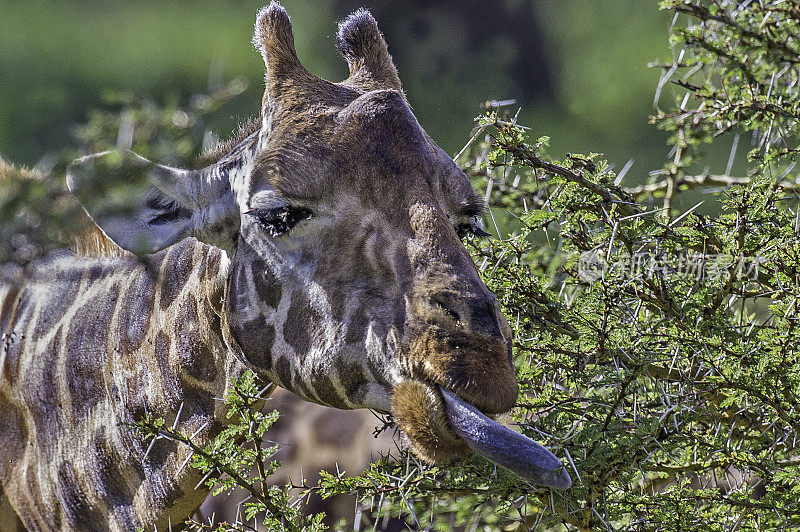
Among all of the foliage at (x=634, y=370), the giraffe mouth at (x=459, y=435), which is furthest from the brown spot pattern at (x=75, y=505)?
the giraffe mouth at (x=459, y=435)

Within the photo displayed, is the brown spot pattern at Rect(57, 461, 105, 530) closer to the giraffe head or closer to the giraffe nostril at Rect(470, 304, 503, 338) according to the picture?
the giraffe head

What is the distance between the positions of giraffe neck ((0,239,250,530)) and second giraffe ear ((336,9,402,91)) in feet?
1.89

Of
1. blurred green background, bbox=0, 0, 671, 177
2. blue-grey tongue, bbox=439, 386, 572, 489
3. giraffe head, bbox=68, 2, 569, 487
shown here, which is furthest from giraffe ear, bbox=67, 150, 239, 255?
blurred green background, bbox=0, 0, 671, 177

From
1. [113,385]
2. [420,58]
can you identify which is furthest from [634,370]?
[420,58]

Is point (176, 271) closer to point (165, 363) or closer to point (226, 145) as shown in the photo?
point (165, 363)

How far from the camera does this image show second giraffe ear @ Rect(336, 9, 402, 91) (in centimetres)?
227

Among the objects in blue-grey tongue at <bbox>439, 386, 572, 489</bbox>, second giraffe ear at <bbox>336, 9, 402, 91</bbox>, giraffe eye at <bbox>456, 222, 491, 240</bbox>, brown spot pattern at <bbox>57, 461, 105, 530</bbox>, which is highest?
second giraffe ear at <bbox>336, 9, 402, 91</bbox>

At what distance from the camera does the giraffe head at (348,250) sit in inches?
65.2

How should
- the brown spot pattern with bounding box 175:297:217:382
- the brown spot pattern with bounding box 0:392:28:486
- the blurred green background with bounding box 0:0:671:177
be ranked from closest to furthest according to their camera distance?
the brown spot pattern with bounding box 175:297:217:382, the brown spot pattern with bounding box 0:392:28:486, the blurred green background with bounding box 0:0:671:177

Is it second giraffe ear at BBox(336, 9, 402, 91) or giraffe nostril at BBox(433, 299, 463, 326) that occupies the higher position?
second giraffe ear at BBox(336, 9, 402, 91)

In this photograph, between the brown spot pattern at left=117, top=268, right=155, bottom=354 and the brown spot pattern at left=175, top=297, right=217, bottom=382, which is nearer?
the brown spot pattern at left=175, top=297, right=217, bottom=382

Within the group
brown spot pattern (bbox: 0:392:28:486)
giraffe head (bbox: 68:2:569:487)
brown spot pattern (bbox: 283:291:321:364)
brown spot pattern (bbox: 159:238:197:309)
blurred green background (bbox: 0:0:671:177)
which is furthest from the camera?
blurred green background (bbox: 0:0:671:177)

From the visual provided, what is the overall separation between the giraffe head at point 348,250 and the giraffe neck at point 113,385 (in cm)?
13

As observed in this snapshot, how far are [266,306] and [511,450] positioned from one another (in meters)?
0.66
